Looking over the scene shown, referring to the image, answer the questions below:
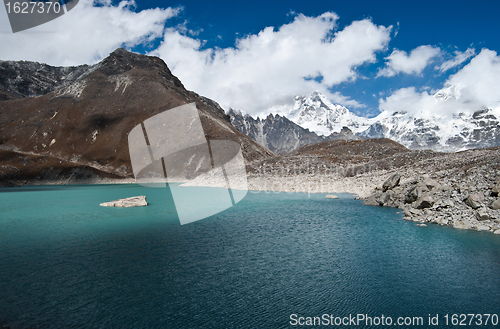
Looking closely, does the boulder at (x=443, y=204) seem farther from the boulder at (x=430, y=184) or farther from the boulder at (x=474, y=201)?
the boulder at (x=430, y=184)

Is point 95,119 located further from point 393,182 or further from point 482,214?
point 482,214

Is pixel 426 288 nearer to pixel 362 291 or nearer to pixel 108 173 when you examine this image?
pixel 362 291

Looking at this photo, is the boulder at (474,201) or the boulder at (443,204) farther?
the boulder at (443,204)

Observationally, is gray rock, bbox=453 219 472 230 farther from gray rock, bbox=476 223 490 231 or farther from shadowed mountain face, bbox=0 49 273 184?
shadowed mountain face, bbox=0 49 273 184

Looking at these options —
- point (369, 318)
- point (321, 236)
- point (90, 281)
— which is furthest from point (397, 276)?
point (90, 281)

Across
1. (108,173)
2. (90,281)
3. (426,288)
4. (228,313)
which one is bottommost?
(426,288)

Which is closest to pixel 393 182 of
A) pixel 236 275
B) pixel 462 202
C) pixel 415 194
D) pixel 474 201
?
pixel 415 194

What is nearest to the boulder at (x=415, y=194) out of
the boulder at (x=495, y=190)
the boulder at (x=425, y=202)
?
the boulder at (x=425, y=202)

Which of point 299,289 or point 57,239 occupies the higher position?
point 57,239
